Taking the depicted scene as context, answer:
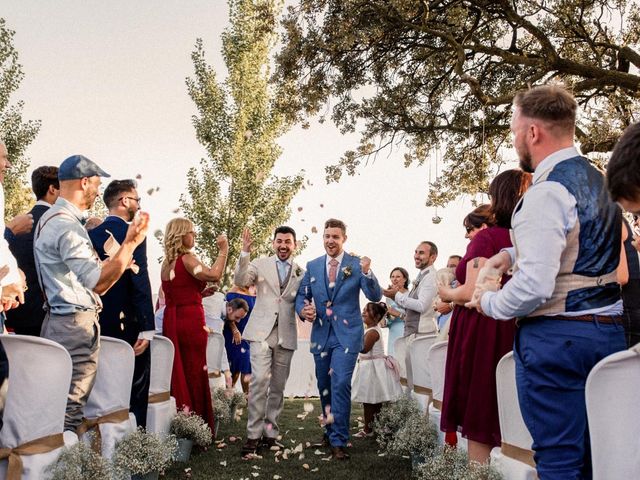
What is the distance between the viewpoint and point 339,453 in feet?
23.5

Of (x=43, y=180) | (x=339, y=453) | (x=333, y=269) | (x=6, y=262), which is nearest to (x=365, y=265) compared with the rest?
(x=333, y=269)

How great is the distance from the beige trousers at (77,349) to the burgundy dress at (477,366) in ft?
7.13

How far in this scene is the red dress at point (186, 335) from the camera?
7.10 meters

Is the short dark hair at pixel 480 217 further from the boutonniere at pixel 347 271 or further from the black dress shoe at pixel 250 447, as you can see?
the black dress shoe at pixel 250 447

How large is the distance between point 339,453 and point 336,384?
Result: 68cm

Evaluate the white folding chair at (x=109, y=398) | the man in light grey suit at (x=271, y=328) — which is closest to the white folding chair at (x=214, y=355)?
the man in light grey suit at (x=271, y=328)

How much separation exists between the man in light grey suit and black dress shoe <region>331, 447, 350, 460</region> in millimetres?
825

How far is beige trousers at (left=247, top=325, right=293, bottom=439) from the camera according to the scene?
761 cm

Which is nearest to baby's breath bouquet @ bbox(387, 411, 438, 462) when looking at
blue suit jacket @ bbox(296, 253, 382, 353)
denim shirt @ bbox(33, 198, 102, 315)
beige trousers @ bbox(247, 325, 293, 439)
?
blue suit jacket @ bbox(296, 253, 382, 353)

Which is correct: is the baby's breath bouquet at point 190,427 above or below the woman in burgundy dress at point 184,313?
below

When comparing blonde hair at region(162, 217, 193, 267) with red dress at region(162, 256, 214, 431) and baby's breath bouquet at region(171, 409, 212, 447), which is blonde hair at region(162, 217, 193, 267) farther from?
baby's breath bouquet at region(171, 409, 212, 447)

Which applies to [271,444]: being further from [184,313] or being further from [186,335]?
[184,313]

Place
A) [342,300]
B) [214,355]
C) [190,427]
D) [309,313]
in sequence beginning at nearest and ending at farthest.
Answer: [190,427] < [309,313] < [342,300] < [214,355]

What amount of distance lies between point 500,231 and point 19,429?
2.89 m
